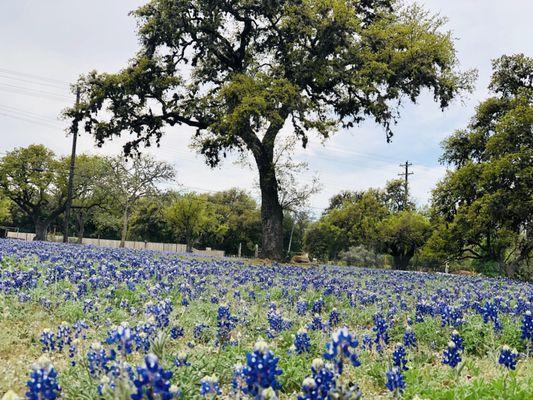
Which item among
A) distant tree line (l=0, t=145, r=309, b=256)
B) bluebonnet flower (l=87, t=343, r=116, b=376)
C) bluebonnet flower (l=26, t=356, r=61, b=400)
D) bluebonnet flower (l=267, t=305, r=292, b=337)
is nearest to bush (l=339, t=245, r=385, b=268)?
distant tree line (l=0, t=145, r=309, b=256)

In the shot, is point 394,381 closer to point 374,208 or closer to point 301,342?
point 301,342

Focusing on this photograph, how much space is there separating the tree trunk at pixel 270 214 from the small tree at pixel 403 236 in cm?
2764

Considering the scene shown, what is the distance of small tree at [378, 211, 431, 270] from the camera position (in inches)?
1966

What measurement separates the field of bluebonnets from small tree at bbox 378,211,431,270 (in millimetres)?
41501

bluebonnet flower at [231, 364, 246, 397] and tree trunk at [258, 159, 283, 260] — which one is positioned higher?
tree trunk at [258, 159, 283, 260]

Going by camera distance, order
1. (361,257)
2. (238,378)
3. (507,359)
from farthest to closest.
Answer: (361,257) → (507,359) → (238,378)

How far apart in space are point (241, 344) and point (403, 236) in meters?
47.9

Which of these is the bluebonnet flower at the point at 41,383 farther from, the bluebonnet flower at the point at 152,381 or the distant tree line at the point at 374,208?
the distant tree line at the point at 374,208

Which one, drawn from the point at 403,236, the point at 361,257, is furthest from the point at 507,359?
the point at 361,257

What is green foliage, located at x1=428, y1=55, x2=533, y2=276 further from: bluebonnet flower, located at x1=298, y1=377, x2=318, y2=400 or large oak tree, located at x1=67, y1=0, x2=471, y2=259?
bluebonnet flower, located at x1=298, y1=377, x2=318, y2=400

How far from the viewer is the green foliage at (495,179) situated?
88.2ft

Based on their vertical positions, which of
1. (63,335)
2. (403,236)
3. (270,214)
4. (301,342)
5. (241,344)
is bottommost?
(241,344)

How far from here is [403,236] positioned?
168 ft

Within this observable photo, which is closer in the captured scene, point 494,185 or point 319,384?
point 319,384
